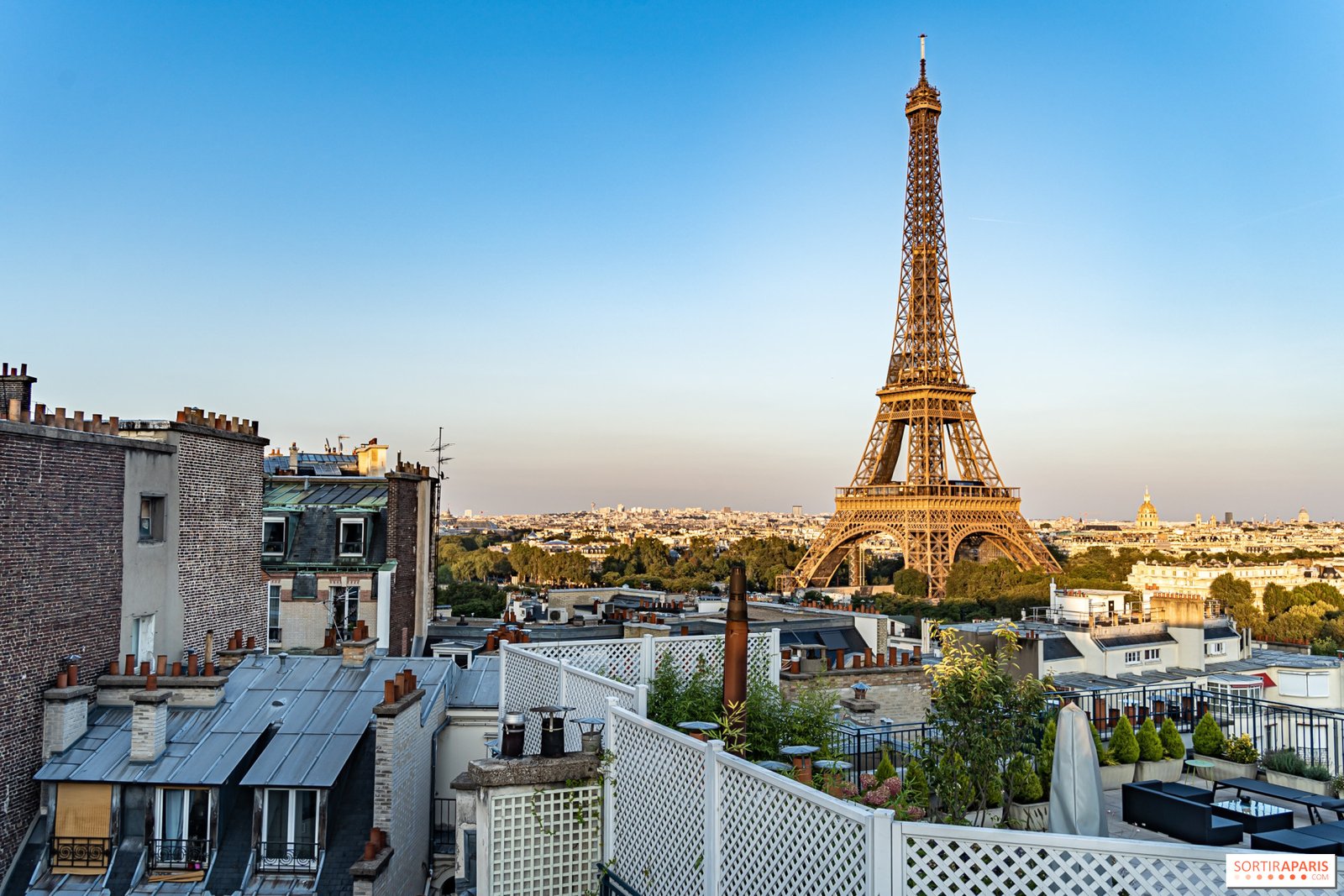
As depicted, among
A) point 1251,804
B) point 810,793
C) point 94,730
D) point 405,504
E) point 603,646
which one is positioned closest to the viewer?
point 810,793

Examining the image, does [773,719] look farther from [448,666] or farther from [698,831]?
[448,666]

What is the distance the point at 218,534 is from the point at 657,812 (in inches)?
464

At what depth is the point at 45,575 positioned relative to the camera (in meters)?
12.4

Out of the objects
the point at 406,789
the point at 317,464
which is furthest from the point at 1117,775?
the point at 317,464

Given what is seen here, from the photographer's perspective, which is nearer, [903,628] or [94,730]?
[94,730]

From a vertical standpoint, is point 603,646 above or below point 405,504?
below

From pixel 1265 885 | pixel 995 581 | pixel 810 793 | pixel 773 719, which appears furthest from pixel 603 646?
pixel 995 581

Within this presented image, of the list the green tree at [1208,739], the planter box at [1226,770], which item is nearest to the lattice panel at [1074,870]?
the planter box at [1226,770]

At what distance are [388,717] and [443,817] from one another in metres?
2.90

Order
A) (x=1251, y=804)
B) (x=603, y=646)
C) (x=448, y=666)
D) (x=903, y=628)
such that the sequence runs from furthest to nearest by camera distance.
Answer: (x=903, y=628) < (x=448, y=666) < (x=603, y=646) < (x=1251, y=804)

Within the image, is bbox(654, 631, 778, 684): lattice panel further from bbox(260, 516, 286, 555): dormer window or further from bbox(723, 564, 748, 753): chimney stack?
bbox(260, 516, 286, 555): dormer window

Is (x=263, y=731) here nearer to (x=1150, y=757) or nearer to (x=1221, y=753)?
(x=1150, y=757)

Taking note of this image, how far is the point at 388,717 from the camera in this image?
38.0ft

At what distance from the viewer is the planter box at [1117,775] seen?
1058cm
